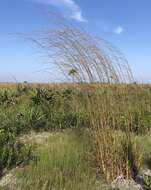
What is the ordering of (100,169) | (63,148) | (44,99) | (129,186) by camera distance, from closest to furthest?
(129,186) → (100,169) → (63,148) → (44,99)

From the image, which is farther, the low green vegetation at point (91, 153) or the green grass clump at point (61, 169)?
the low green vegetation at point (91, 153)

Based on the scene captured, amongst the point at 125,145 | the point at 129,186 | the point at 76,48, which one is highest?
the point at 76,48

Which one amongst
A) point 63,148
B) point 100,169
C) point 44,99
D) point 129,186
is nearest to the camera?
point 129,186

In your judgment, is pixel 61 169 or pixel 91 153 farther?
pixel 91 153

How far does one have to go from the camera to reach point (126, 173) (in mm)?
5301

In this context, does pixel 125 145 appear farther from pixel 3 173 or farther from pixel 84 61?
pixel 3 173

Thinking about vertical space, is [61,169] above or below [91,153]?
below

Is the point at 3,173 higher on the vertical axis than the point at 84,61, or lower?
lower

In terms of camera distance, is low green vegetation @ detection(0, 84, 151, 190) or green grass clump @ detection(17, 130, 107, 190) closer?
green grass clump @ detection(17, 130, 107, 190)

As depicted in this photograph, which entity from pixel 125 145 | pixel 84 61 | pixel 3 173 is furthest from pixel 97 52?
pixel 3 173

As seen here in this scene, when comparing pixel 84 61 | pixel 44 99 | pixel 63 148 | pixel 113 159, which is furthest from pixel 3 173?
pixel 44 99

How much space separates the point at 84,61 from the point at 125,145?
1233 millimetres

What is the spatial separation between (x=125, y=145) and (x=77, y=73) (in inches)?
45.0

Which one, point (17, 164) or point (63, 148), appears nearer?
point (17, 164)
